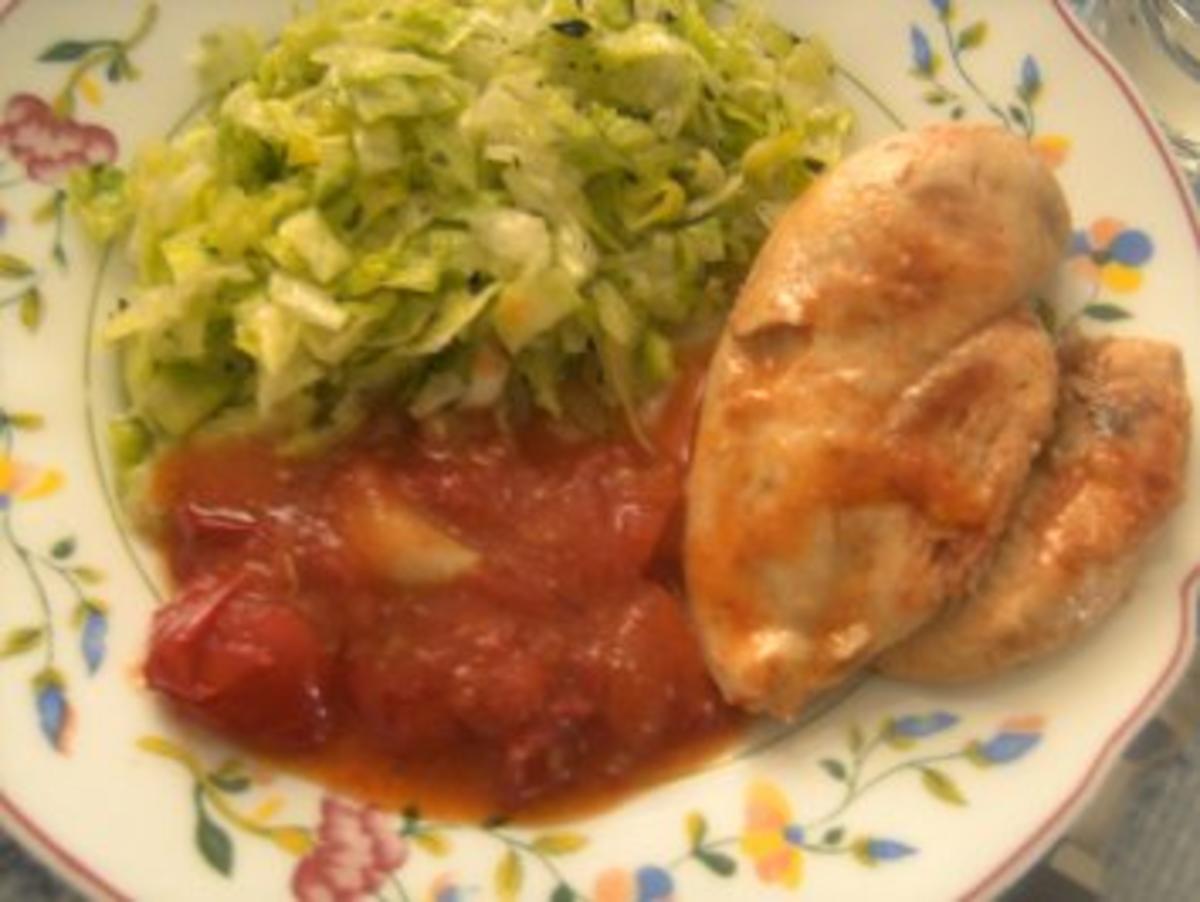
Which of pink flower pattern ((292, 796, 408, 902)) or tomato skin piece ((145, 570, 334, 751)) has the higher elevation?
tomato skin piece ((145, 570, 334, 751))

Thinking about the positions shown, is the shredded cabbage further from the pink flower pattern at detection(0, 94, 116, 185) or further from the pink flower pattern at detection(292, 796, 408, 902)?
the pink flower pattern at detection(292, 796, 408, 902)

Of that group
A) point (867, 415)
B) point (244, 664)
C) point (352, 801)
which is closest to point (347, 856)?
point (352, 801)

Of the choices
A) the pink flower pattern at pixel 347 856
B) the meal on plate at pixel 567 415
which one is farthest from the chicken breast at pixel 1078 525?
the pink flower pattern at pixel 347 856

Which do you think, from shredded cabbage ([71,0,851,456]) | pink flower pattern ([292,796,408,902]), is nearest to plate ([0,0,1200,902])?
pink flower pattern ([292,796,408,902])

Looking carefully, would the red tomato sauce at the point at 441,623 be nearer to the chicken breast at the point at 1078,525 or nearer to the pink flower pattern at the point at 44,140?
the chicken breast at the point at 1078,525

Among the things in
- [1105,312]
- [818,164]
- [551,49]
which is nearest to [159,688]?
[551,49]

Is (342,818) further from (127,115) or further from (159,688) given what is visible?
(127,115)

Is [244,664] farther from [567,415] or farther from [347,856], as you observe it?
[567,415]
